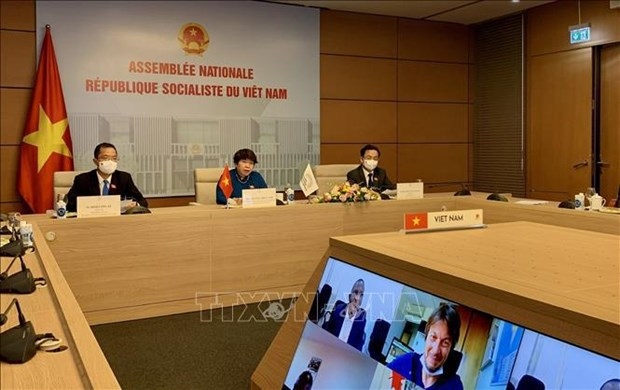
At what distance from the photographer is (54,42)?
510cm

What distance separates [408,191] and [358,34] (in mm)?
2637

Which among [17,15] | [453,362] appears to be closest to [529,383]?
[453,362]

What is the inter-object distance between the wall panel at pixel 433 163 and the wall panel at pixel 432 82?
0.58 m

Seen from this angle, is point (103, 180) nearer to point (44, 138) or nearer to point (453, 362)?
point (44, 138)

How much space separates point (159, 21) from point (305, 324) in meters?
4.27

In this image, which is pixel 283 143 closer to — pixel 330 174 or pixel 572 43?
pixel 330 174

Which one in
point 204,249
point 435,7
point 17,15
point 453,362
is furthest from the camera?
point 435,7

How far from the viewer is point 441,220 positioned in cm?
234

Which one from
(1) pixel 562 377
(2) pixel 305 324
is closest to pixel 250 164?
(2) pixel 305 324

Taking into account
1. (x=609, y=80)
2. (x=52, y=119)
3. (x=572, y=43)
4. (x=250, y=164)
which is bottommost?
(x=250, y=164)

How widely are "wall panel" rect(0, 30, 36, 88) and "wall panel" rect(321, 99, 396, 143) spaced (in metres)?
2.92

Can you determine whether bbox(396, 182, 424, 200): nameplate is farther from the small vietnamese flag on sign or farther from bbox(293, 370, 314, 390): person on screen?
Result: bbox(293, 370, 314, 390): person on screen

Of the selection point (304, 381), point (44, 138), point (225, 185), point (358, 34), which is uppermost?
point (358, 34)

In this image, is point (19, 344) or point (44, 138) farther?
point (44, 138)
